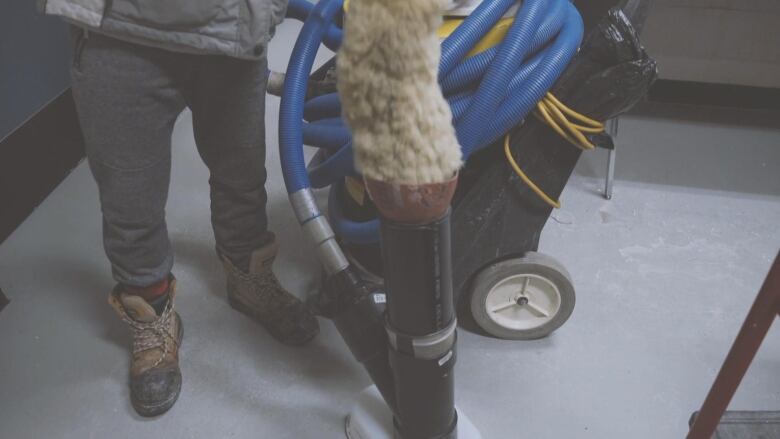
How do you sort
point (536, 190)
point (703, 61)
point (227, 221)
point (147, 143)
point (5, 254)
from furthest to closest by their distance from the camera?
point (703, 61) → point (5, 254) → point (227, 221) → point (536, 190) → point (147, 143)

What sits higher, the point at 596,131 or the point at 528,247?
the point at 596,131

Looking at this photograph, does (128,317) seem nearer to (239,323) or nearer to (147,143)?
(239,323)

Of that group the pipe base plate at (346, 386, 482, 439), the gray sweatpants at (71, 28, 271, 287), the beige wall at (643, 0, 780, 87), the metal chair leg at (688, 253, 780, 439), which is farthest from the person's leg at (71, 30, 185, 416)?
the beige wall at (643, 0, 780, 87)

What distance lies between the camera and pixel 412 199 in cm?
53

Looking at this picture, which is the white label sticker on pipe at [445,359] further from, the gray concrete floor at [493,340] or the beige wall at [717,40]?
the beige wall at [717,40]

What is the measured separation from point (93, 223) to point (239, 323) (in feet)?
1.80

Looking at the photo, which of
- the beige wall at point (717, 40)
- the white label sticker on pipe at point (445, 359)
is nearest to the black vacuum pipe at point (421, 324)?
the white label sticker on pipe at point (445, 359)

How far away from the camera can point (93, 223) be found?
1.52 meters

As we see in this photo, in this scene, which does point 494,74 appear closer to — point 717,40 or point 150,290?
point 150,290

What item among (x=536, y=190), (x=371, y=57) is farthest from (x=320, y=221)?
(x=371, y=57)

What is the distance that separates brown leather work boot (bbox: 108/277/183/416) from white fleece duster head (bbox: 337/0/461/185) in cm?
74

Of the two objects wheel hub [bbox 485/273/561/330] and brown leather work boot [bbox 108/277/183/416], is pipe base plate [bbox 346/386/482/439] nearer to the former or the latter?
wheel hub [bbox 485/273/561/330]

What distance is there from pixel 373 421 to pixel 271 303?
0.35 meters

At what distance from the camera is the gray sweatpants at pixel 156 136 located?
811 mm
